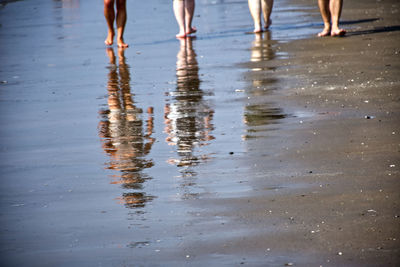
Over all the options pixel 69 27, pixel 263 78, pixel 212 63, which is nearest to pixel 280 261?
pixel 263 78

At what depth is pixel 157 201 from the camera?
17.7 ft

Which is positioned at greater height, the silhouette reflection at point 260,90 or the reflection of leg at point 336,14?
the reflection of leg at point 336,14

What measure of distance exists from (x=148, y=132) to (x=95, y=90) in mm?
2848

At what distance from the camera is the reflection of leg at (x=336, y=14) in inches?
547

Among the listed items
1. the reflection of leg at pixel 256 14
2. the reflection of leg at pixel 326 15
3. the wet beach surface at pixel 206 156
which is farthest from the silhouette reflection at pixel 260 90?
the reflection of leg at pixel 256 14

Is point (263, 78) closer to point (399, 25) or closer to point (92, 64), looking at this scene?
point (92, 64)

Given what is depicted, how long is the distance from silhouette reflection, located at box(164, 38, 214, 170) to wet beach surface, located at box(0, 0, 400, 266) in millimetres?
24

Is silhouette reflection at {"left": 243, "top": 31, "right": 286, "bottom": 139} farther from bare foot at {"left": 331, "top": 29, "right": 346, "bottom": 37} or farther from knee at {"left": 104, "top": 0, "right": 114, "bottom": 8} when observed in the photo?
knee at {"left": 104, "top": 0, "right": 114, "bottom": 8}

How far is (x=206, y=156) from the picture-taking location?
6.52 meters

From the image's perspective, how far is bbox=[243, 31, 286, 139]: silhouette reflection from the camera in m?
7.57

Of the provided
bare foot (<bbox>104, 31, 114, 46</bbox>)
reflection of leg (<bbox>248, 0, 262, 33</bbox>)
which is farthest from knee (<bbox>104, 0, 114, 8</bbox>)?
reflection of leg (<bbox>248, 0, 262, 33</bbox>)

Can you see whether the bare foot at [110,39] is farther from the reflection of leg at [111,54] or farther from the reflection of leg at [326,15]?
the reflection of leg at [326,15]

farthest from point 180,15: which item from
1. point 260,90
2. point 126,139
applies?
point 126,139

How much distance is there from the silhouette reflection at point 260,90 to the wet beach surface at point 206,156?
2 centimetres
